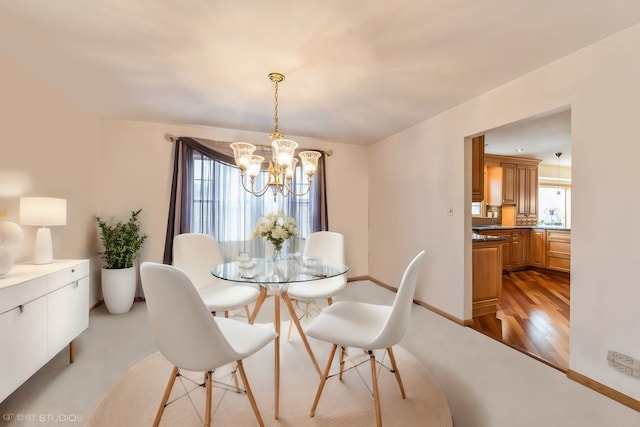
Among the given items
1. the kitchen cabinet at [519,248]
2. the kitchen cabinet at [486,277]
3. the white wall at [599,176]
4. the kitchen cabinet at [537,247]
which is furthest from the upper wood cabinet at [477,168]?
the kitchen cabinet at [537,247]

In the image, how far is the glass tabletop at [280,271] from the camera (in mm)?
1950

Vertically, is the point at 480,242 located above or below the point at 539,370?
Result: above

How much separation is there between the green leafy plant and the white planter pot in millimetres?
103

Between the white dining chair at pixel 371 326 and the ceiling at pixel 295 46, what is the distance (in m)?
1.43

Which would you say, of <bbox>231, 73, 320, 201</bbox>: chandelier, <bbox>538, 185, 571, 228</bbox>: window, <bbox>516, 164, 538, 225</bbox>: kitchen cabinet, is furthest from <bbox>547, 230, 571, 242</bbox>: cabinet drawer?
<bbox>231, 73, 320, 201</bbox>: chandelier

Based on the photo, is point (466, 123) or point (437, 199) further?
point (437, 199)

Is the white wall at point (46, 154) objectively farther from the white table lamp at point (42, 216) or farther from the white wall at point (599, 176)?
the white wall at point (599, 176)

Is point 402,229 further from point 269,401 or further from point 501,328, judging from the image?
point 269,401

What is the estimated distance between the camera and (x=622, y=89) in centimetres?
179

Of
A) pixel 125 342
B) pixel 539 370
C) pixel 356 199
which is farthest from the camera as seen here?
pixel 356 199

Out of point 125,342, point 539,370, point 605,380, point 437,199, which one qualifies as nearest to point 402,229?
point 437,199

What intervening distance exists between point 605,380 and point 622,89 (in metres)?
1.91

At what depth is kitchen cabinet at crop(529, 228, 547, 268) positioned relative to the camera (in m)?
5.35

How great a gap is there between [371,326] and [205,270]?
5.57 feet
